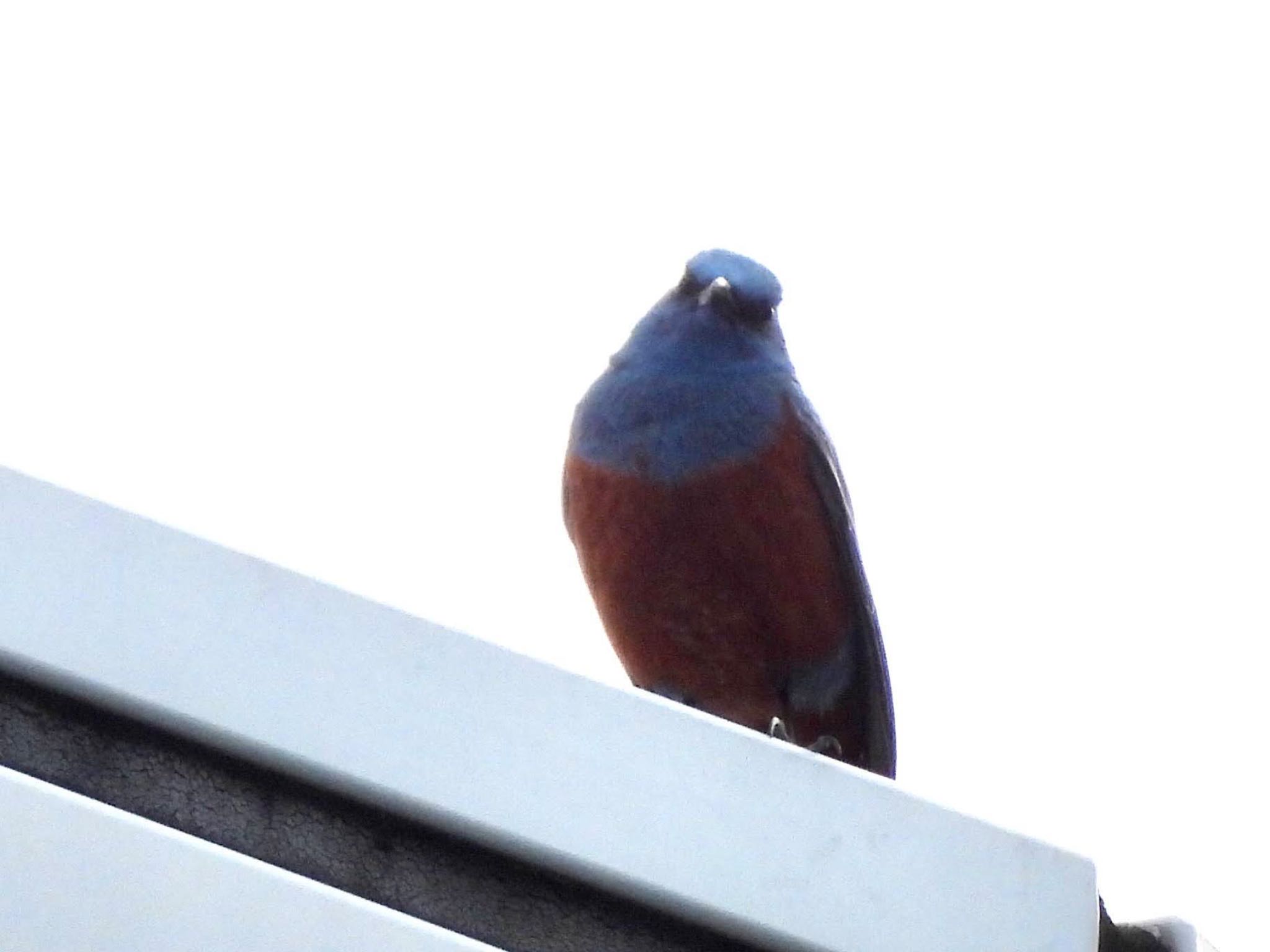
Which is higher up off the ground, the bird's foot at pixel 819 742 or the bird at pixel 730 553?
the bird at pixel 730 553

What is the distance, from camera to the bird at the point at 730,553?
156 inches

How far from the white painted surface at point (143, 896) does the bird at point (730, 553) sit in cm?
252

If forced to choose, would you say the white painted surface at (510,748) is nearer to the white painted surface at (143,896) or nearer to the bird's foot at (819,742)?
the white painted surface at (143,896)

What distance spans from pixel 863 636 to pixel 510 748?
2576mm

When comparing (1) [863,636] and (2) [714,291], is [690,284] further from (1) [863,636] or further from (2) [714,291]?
(1) [863,636]

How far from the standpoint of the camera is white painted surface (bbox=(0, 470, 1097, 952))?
5.09 ft

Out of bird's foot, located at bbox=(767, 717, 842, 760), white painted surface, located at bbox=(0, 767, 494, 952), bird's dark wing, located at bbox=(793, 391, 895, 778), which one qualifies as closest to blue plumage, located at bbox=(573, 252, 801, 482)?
bird's dark wing, located at bbox=(793, 391, 895, 778)

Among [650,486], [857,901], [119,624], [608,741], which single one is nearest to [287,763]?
[119,624]

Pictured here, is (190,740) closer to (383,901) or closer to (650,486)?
(383,901)

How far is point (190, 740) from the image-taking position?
5.21ft

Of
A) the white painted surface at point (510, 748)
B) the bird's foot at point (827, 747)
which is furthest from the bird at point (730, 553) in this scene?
the white painted surface at point (510, 748)

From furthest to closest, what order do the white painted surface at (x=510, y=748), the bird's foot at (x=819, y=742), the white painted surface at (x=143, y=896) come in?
the bird's foot at (x=819, y=742), the white painted surface at (x=510, y=748), the white painted surface at (x=143, y=896)

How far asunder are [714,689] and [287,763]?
2.54m

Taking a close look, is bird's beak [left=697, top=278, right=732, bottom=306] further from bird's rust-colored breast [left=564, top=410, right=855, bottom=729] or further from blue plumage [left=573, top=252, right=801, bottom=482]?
bird's rust-colored breast [left=564, top=410, right=855, bottom=729]
